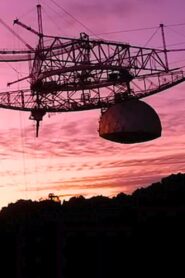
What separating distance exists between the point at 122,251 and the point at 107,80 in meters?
46.7

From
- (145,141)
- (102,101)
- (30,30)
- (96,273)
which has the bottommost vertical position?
(96,273)

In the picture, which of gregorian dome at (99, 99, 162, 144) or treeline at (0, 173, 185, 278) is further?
gregorian dome at (99, 99, 162, 144)

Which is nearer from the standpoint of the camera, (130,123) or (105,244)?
(105,244)

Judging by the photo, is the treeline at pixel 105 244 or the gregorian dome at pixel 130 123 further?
the gregorian dome at pixel 130 123

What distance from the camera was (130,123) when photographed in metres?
56.1

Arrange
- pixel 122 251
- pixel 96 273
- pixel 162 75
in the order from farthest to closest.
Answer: pixel 162 75 < pixel 122 251 < pixel 96 273

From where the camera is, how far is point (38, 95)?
2906 inches

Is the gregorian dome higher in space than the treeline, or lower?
higher

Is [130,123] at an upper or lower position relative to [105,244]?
upper

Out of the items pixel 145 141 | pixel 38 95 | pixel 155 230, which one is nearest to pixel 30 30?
pixel 38 95

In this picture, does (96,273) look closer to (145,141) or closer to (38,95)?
(145,141)

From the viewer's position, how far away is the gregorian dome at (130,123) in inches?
2216

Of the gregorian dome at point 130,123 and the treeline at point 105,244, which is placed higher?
the gregorian dome at point 130,123

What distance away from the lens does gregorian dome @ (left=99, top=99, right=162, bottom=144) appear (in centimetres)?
5628
